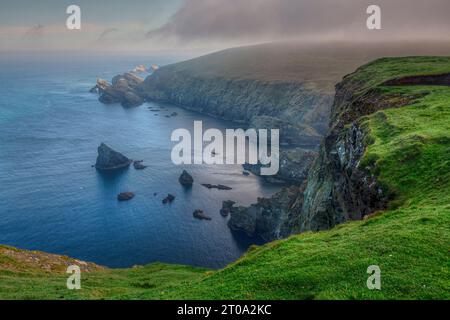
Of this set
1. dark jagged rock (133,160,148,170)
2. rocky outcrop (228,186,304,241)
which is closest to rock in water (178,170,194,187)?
dark jagged rock (133,160,148,170)

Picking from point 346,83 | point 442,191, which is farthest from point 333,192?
point 346,83

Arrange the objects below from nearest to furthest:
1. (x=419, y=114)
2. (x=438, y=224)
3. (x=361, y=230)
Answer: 1. (x=438, y=224)
2. (x=361, y=230)
3. (x=419, y=114)

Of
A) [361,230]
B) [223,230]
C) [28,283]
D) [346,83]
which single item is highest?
[346,83]

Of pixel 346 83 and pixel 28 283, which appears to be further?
pixel 346 83

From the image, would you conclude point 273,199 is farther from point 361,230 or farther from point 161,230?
point 361,230

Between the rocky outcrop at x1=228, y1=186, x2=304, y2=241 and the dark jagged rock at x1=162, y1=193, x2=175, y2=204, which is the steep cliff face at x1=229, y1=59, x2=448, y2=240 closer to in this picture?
the rocky outcrop at x1=228, y1=186, x2=304, y2=241

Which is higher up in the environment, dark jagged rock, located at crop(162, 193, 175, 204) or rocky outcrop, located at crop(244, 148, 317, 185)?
rocky outcrop, located at crop(244, 148, 317, 185)

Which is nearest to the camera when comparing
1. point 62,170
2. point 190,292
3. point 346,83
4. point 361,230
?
point 190,292

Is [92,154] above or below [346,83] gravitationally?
below
